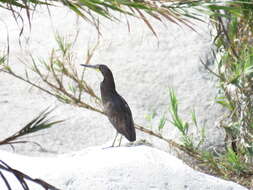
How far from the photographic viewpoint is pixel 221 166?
563 centimetres

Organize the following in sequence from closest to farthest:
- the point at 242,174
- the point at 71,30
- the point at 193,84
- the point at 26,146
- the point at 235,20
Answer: the point at 235,20 < the point at 242,174 < the point at 26,146 < the point at 193,84 < the point at 71,30

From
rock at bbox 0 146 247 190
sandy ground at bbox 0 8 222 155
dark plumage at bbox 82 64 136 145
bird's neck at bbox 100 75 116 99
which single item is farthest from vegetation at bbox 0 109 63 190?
sandy ground at bbox 0 8 222 155

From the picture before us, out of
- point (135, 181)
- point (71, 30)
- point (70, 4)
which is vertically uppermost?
point (70, 4)

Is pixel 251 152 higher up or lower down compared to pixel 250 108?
lower down

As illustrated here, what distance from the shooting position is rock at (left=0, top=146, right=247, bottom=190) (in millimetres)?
3990

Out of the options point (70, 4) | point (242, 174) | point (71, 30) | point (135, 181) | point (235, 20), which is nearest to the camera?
point (70, 4)

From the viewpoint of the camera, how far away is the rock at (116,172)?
3990 millimetres

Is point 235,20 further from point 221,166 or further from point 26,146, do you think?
point 26,146

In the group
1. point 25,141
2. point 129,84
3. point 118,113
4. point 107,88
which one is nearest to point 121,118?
point 118,113

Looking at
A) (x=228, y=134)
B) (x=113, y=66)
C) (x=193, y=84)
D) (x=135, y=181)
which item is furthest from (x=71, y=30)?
(x=135, y=181)

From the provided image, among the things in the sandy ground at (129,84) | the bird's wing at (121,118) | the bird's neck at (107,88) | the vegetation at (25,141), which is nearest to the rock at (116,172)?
the bird's wing at (121,118)

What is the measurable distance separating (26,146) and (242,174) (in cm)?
170

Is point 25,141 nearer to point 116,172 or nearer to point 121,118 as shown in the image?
point 116,172

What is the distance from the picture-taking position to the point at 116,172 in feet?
13.3
